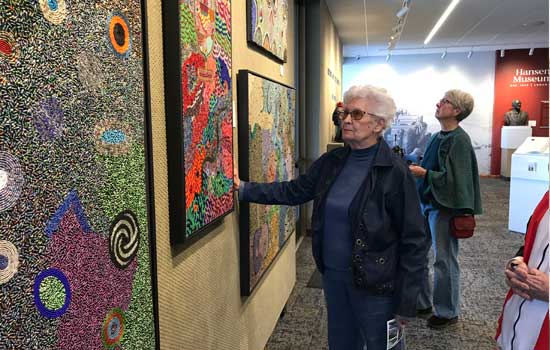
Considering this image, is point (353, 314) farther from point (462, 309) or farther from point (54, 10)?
point (462, 309)

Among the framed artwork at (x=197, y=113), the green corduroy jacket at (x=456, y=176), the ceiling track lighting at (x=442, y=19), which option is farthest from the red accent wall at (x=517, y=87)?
the framed artwork at (x=197, y=113)

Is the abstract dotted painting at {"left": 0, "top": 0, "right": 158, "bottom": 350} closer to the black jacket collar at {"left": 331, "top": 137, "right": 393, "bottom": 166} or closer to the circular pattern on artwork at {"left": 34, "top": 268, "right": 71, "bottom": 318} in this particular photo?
the circular pattern on artwork at {"left": 34, "top": 268, "right": 71, "bottom": 318}

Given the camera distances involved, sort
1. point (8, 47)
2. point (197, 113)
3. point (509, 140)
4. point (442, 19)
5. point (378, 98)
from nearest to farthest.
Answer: point (8, 47), point (197, 113), point (378, 98), point (442, 19), point (509, 140)

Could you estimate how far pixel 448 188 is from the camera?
2.89 metres

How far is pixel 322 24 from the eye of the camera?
608cm

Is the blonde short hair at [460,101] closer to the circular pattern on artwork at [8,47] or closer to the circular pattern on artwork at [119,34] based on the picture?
the circular pattern on artwork at [119,34]

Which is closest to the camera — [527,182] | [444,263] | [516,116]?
[444,263]

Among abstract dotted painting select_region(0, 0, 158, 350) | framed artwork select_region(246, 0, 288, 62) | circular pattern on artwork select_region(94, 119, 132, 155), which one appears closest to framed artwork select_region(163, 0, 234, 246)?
abstract dotted painting select_region(0, 0, 158, 350)

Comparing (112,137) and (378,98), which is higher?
(378,98)

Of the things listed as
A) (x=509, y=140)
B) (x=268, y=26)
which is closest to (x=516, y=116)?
(x=509, y=140)

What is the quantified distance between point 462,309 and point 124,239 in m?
3.17

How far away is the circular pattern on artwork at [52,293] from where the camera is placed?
763 mm

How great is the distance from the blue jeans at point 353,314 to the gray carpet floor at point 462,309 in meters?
0.88

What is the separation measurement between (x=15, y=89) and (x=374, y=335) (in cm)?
163
